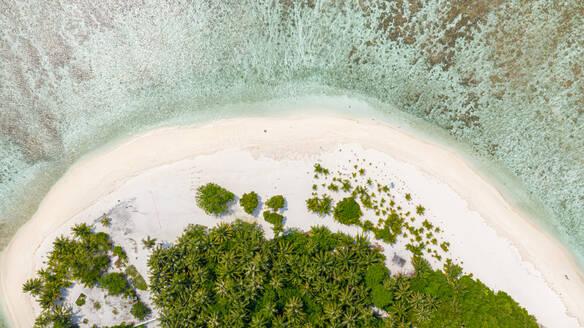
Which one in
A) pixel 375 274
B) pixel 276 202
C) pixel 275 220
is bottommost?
pixel 375 274

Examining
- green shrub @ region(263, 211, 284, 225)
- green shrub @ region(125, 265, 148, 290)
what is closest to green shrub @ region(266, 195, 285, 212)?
green shrub @ region(263, 211, 284, 225)

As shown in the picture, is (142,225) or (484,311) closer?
(484,311)

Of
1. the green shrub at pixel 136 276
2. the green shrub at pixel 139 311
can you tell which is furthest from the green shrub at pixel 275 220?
the green shrub at pixel 139 311

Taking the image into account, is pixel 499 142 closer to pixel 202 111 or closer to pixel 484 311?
pixel 484 311

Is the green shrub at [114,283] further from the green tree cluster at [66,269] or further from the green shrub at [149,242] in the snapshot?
the green shrub at [149,242]

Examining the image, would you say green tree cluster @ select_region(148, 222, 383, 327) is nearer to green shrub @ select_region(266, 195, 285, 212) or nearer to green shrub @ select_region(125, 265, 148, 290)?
green shrub @ select_region(125, 265, 148, 290)

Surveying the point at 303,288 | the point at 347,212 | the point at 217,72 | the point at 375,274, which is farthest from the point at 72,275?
the point at 375,274

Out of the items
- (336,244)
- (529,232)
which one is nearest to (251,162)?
(336,244)

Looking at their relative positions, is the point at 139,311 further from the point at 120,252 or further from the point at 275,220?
the point at 275,220
